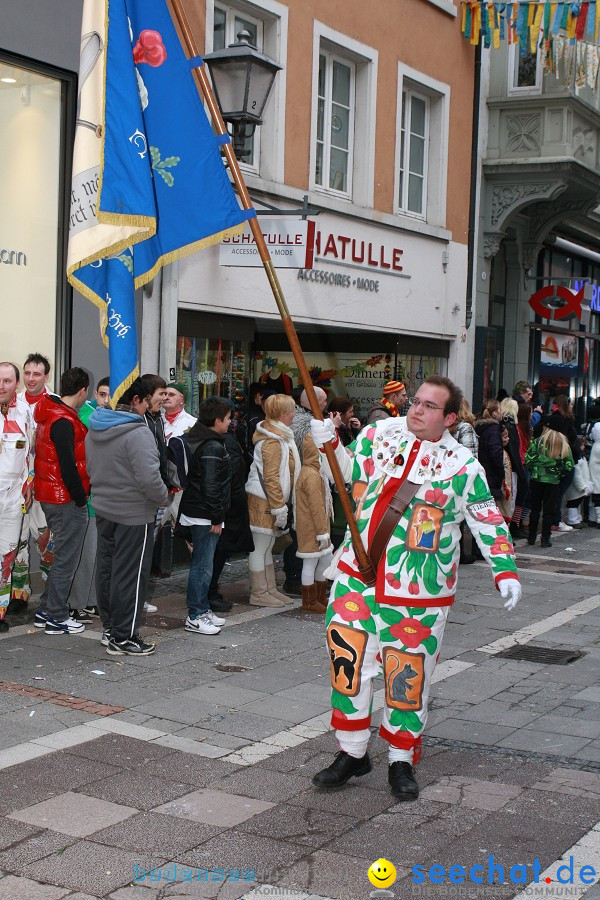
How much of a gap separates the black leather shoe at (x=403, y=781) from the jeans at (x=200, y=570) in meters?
3.47

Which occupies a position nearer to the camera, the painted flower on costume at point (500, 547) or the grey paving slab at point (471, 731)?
the painted flower on costume at point (500, 547)

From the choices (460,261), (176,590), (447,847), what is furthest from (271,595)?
(460,261)

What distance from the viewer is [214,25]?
12070 mm

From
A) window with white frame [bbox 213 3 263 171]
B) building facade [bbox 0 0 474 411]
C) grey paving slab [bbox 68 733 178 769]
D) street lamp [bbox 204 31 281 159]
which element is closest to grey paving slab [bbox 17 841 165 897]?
grey paving slab [bbox 68 733 178 769]

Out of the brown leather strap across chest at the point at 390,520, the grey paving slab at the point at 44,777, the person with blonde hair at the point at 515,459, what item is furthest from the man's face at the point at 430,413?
the person with blonde hair at the point at 515,459

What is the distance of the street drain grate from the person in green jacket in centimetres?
596

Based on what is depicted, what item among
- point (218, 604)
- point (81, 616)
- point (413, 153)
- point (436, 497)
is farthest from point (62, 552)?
point (413, 153)

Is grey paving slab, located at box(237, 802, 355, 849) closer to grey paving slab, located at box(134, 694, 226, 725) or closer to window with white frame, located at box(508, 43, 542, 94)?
grey paving slab, located at box(134, 694, 226, 725)

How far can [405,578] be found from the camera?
17.0 ft

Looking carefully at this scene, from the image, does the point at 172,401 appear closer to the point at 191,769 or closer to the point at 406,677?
the point at 191,769

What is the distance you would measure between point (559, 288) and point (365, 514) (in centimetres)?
→ 1513

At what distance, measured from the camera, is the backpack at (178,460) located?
8.67 meters

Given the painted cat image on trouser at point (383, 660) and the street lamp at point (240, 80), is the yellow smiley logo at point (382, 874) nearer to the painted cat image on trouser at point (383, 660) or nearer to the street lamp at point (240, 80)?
the painted cat image on trouser at point (383, 660)

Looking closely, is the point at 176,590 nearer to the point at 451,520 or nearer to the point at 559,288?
the point at 451,520
